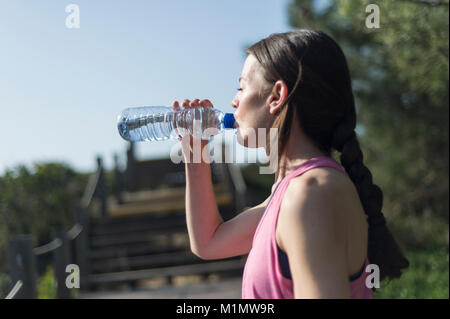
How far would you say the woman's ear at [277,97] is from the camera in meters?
1.30

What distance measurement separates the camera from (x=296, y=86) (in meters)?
1.28

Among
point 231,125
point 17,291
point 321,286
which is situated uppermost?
point 231,125

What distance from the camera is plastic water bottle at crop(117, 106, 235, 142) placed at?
169 centimetres

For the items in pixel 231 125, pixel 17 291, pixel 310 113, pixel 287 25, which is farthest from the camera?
pixel 287 25

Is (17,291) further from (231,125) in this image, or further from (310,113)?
(310,113)

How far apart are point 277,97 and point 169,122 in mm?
1115

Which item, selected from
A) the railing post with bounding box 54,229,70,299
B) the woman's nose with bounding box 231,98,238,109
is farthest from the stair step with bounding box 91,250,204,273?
the woman's nose with bounding box 231,98,238,109

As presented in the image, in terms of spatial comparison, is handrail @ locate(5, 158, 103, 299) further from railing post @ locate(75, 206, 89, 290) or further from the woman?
the woman

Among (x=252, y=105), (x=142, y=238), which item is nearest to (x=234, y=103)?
(x=252, y=105)

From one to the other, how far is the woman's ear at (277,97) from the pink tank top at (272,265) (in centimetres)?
17

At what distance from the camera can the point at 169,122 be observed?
2381 millimetres

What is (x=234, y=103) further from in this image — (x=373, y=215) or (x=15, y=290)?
(x=15, y=290)
